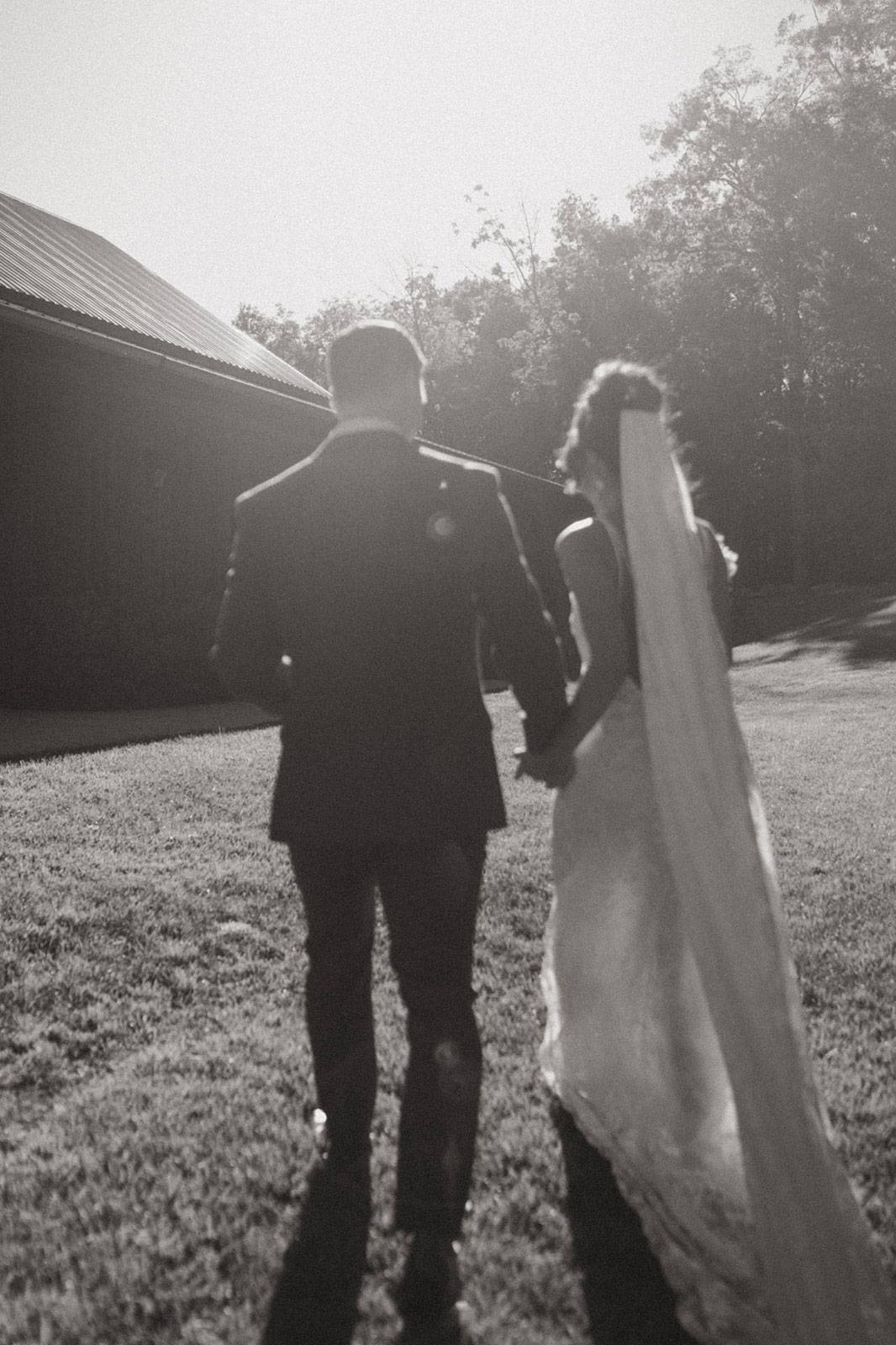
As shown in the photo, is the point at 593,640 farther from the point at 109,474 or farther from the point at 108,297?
the point at 108,297

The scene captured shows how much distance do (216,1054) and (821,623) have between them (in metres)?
25.1

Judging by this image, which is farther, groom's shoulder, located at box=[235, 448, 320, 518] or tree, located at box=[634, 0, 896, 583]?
tree, located at box=[634, 0, 896, 583]

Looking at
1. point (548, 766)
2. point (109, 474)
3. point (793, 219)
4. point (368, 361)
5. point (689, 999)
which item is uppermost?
point (793, 219)

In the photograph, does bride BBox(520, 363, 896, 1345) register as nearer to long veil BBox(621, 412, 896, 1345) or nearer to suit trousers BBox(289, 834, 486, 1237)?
long veil BBox(621, 412, 896, 1345)

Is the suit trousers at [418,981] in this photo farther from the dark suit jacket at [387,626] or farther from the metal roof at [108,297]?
the metal roof at [108,297]

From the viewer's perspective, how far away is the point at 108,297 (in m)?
15.4

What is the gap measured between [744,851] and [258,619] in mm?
1190

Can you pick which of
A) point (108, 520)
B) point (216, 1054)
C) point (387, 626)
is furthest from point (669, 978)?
point (108, 520)

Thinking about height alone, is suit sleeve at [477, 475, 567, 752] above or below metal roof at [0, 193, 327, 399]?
below

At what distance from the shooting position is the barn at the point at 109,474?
12664mm

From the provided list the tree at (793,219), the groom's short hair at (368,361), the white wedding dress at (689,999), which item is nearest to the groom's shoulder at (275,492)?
the groom's short hair at (368,361)

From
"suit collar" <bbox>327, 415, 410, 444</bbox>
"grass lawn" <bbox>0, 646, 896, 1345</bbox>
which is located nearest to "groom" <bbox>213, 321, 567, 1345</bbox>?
"suit collar" <bbox>327, 415, 410, 444</bbox>

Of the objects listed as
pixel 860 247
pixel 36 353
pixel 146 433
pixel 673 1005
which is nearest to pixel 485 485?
pixel 673 1005

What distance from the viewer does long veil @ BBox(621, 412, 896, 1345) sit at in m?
2.24
